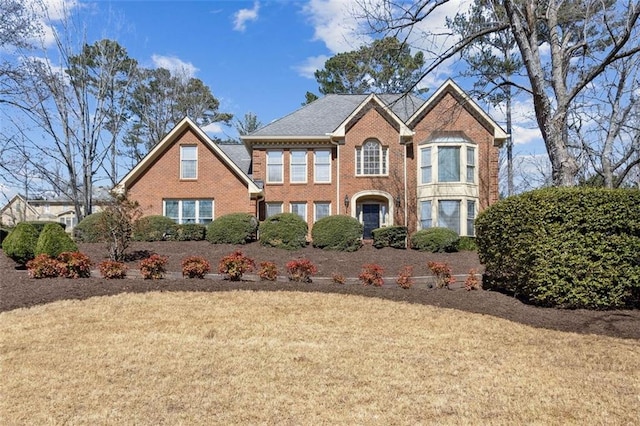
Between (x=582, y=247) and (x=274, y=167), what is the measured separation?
15922mm

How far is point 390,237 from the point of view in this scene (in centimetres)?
1966

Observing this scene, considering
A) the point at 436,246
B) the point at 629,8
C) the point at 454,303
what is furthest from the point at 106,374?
the point at 436,246

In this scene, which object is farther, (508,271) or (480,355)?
(508,271)

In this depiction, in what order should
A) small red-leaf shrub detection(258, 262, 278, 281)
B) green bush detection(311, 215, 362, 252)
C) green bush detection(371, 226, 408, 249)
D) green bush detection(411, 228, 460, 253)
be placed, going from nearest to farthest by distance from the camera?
small red-leaf shrub detection(258, 262, 278, 281) < green bush detection(311, 215, 362, 252) < green bush detection(411, 228, 460, 253) < green bush detection(371, 226, 408, 249)

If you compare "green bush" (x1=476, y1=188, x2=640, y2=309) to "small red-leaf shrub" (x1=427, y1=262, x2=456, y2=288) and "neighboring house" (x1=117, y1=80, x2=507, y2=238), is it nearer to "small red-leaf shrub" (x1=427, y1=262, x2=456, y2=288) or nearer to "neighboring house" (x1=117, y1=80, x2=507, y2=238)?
"small red-leaf shrub" (x1=427, y1=262, x2=456, y2=288)

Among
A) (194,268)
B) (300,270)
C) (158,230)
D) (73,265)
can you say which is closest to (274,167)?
(158,230)

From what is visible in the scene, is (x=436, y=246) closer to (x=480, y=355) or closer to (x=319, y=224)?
(x=319, y=224)

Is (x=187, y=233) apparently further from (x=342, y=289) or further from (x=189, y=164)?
(x=342, y=289)

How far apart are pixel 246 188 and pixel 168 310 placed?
43.0 ft

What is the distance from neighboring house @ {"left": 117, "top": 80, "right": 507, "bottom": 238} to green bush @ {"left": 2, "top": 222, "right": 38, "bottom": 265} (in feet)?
28.4

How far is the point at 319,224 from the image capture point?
1892 cm

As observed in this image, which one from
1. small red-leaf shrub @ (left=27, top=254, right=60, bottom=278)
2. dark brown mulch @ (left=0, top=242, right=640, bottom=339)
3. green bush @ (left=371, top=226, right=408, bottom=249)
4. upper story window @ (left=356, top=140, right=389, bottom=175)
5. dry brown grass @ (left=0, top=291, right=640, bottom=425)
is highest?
upper story window @ (left=356, top=140, right=389, bottom=175)

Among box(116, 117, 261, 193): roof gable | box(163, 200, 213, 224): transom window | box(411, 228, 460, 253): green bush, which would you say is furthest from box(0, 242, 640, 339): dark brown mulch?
box(116, 117, 261, 193): roof gable

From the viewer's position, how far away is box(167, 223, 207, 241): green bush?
19492 millimetres
